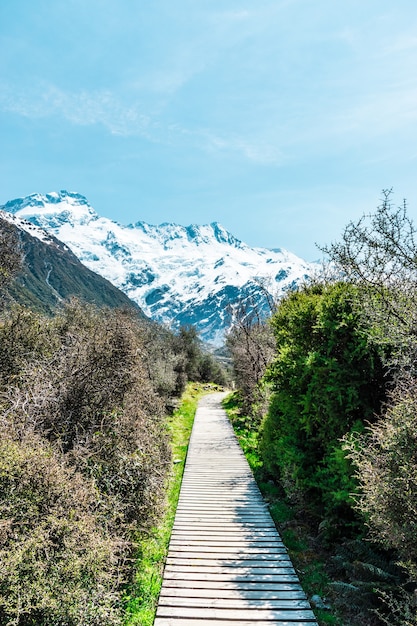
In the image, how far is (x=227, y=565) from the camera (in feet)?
20.0

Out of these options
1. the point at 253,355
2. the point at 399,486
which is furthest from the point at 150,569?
the point at 253,355

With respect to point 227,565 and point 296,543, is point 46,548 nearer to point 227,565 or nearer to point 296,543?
point 227,565

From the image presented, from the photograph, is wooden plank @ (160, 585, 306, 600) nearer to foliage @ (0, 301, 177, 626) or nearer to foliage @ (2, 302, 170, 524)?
foliage @ (0, 301, 177, 626)

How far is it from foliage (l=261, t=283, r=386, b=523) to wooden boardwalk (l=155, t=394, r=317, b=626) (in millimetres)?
1170

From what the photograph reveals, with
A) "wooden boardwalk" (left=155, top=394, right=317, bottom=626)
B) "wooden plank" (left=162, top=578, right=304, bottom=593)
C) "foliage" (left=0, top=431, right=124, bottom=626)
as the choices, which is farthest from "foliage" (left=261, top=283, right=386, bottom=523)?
"foliage" (left=0, top=431, right=124, bottom=626)

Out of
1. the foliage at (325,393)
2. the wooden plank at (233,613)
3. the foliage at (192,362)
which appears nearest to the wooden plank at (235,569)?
the wooden plank at (233,613)

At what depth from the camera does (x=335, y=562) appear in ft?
19.5

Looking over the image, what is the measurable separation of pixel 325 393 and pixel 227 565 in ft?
10.6

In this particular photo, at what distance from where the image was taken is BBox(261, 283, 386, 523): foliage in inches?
256

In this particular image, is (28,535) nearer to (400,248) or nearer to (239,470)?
(400,248)

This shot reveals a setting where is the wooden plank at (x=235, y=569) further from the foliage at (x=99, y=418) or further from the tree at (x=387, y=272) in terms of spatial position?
the tree at (x=387, y=272)

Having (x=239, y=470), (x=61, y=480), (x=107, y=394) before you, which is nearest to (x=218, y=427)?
(x=239, y=470)

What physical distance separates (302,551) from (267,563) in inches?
33.7

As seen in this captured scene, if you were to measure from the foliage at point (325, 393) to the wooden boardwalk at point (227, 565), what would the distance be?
3.84 ft
